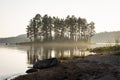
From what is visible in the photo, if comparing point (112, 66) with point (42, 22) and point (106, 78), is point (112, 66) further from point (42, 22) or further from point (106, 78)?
point (42, 22)

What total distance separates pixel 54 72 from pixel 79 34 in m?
116

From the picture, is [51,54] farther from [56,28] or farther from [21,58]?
[56,28]

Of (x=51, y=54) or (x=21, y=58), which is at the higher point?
(x=51, y=54)

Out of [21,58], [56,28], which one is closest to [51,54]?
[21,58]

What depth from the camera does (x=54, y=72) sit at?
57.6 ft

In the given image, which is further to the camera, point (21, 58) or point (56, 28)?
point (56, 28)

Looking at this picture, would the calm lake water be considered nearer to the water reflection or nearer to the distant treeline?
the water reflection

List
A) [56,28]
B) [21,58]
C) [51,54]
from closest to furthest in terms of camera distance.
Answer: [21,58] < [51,54] < [56,28]

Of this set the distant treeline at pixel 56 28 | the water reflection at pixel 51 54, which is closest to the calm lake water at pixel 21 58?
the water reflection at pixel 51 54

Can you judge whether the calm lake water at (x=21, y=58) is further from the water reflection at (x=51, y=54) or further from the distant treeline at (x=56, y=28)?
the distant treeline at (x=56, y=28)

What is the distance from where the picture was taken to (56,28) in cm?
12144

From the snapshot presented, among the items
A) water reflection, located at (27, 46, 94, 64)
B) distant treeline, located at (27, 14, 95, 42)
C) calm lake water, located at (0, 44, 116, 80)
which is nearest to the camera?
calm lake water, located at (0, 44, 116, 80)

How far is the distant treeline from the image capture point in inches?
4680

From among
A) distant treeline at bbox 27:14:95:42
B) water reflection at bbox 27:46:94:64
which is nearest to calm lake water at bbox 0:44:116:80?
water reflection at bbox 27:46:94:64
